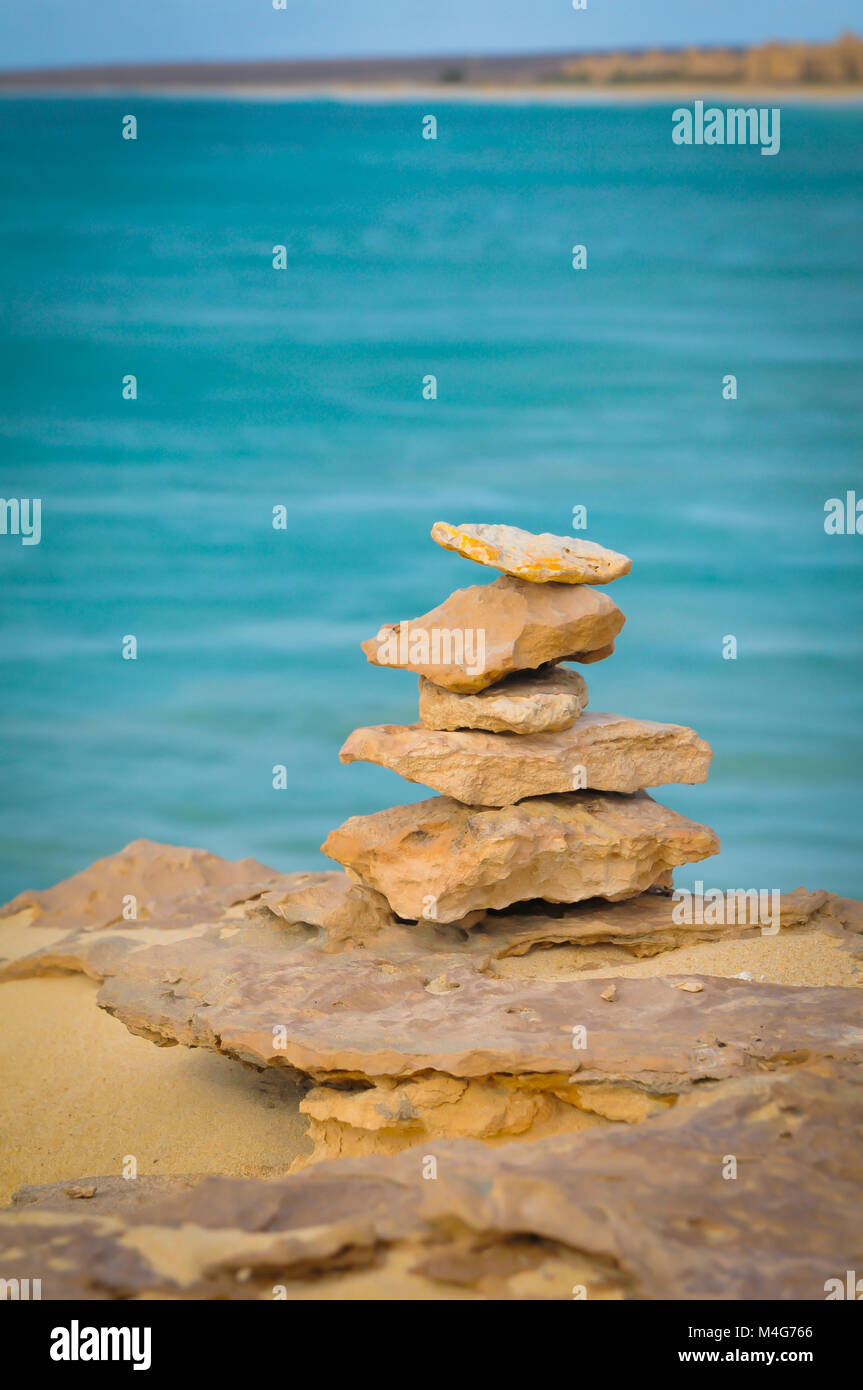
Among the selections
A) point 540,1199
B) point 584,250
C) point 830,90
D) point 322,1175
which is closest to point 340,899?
point 322,1175

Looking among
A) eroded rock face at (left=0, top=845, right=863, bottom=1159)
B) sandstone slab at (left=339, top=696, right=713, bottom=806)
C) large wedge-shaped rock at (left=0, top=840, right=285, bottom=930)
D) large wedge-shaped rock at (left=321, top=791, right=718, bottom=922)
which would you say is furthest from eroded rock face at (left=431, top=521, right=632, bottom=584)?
large wedge-shaped rock at (left=0, top=840, right=285, bottom=930)

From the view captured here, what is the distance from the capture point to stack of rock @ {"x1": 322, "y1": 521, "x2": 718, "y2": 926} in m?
6.02

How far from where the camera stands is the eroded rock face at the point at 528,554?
599cm

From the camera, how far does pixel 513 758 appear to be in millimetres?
6016

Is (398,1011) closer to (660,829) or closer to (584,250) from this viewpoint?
(660,829)

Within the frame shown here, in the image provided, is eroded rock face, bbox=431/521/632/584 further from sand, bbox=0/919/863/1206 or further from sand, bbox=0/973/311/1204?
sand, bbox=0/973/311/1204

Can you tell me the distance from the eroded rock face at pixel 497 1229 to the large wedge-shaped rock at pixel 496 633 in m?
2.70

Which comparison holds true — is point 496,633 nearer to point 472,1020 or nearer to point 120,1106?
point 472,1020

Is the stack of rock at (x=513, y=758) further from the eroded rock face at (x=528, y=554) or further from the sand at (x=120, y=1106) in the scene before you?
the sand at (x=120, y=1106)

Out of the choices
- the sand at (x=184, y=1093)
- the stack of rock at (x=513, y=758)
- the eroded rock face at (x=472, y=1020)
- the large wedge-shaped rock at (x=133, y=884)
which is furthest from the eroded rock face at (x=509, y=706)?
the large wedge-shaped rock at (x=133, y=884)

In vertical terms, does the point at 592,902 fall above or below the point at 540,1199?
above

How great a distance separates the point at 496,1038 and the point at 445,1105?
344mm

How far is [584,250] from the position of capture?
14742 millimetres

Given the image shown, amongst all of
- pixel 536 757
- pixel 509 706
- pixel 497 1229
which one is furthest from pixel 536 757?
pixel 497 1229
